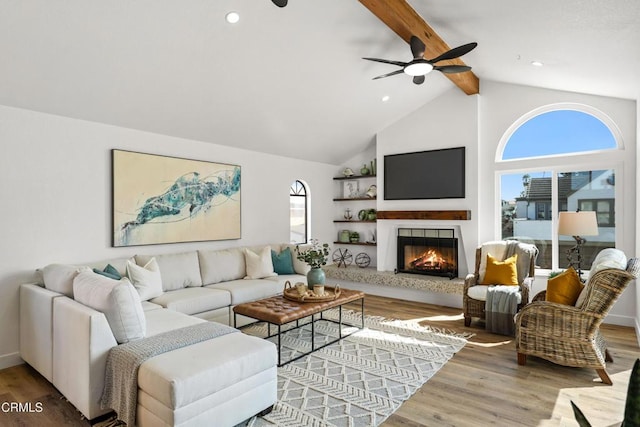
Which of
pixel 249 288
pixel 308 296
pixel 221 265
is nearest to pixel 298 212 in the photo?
Answer: pixel 221 265

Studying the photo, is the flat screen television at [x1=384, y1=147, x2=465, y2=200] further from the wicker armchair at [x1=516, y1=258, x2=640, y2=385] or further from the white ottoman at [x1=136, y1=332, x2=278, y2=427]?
the white ottoman at [x1=136, y1=332, x2=278, y2=427]

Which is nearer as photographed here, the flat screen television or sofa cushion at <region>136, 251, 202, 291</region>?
sofa cushion at <region>136, 251, 202, 291</region>

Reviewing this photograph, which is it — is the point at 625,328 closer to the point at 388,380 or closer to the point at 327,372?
the point at 388,380

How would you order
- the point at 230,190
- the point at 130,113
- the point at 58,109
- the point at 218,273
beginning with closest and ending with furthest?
1. the point at 58,109
2. the point at 130,113
3. the point at 218,273
4. the point at 230,190

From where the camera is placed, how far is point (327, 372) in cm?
330

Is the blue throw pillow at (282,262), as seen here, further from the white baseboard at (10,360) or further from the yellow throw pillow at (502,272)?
the white baseboard at (10,360)

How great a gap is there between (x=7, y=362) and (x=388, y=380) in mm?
3491

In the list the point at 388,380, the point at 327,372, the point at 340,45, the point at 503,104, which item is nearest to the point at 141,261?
the point at 327,372

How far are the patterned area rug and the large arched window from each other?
2194 millimetres

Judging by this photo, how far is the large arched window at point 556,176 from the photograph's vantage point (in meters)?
4.77

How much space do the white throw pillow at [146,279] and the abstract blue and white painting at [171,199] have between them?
51 cm

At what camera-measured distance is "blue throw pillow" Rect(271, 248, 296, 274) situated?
17.9 feet

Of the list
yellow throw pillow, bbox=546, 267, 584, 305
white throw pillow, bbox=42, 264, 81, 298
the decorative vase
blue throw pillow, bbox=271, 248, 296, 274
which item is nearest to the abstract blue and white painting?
blue throw pillow, bbox=271, 248, 296, 274

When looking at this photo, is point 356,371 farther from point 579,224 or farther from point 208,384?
point 579,224
